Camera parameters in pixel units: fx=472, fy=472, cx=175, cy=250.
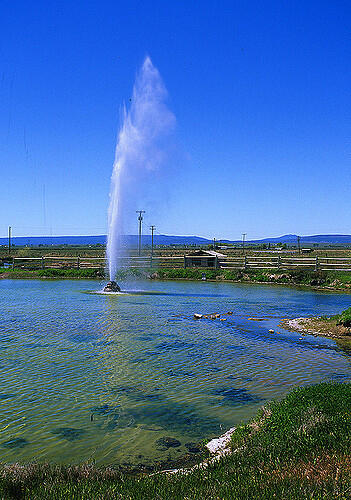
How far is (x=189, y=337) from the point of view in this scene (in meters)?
19.0

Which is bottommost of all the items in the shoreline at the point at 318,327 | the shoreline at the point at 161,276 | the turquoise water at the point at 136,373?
the turquoise water at the point at 136,373

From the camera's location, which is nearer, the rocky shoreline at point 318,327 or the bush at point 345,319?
the rocky shoreline at point 318,327

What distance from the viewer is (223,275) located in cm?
4597

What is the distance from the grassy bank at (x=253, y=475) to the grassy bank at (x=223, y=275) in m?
30.5

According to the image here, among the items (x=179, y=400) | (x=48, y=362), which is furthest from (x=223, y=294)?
(x=179, y=400)

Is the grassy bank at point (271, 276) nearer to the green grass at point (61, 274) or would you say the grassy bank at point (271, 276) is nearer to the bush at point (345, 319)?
the green grass at point (61, 274)

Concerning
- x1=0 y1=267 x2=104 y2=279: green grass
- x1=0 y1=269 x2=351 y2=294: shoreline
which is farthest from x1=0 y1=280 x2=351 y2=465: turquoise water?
x1=0 y1=267 x2=104 y2=279: green grass

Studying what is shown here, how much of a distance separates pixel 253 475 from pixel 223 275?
39936 millimetres

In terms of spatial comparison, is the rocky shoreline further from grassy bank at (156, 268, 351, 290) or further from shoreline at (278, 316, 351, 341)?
grassy bank at (156, 268, 351, 290)

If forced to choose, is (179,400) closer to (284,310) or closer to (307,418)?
(307,418)

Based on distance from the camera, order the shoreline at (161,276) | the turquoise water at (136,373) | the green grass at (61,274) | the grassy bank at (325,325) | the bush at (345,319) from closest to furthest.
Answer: the turquoise water at (136,373) → the grassy bank at (325,325) → the bush at (345,319) → the shoreline at (161,276) → the green grass at (61,274)

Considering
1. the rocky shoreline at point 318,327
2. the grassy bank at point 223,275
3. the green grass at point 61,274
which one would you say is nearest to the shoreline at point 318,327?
the rocky shoreline at point 318,327

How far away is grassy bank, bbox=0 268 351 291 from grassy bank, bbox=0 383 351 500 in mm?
30475

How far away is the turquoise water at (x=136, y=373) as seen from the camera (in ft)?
30.6
